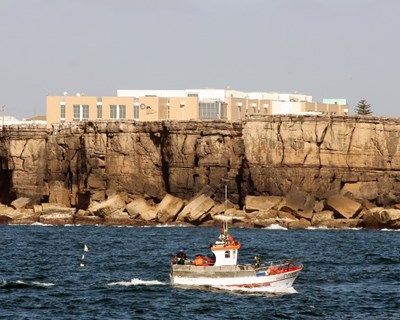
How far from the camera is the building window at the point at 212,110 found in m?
182

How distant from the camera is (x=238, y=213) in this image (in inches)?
5517

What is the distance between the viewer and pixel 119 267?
90.4 metres

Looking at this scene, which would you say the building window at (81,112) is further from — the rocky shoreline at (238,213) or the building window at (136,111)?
the rocky shoreline at (238,213)

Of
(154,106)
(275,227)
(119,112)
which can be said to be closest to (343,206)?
(275,227)

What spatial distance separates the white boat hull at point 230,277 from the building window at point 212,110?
10572cm

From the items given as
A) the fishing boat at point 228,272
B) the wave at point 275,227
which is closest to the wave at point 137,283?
the fishing boat at point 228,272

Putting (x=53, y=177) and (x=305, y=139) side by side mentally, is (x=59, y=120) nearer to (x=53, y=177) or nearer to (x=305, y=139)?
(x=53, y=177)

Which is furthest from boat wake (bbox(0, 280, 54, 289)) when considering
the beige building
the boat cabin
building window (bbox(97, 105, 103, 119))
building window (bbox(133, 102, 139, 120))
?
building window (bbox(97, 105, 103, 119))

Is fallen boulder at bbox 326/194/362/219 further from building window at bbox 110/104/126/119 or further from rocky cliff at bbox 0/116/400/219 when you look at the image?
building window at bbox 110/104/126/119

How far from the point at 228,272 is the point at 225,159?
235ft

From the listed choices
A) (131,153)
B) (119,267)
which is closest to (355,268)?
(119,267)

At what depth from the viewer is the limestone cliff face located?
469ft

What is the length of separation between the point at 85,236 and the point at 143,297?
2050 inches

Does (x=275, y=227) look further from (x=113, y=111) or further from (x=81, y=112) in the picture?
(x=81, y=112)
